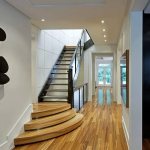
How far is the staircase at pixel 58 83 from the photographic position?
25.7 feet

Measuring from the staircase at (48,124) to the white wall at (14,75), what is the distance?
0.71ft

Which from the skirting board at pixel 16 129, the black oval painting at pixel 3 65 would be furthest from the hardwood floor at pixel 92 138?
the black oval painting at pixel 3 65

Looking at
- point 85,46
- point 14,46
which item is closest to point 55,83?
point 85,46

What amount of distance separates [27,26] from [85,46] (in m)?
6.26

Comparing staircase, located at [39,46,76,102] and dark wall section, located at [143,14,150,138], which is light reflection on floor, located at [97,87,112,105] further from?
dark wall section, located at [143,14,150,138]

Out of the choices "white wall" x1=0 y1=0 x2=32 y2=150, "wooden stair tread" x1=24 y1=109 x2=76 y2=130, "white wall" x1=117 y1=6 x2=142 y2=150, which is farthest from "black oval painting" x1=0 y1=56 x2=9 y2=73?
"white wall" x1=117 y1=6 x2=142 y2=150

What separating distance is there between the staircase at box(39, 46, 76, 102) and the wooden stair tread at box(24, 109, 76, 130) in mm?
1459

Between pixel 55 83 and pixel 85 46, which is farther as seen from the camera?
pixel 85 46

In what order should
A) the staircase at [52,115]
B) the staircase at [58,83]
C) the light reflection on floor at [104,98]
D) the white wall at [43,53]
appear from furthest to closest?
the light reflection on floor at [104,98] < the staircase at [58,83] < the white wall at [43,53] < the staircase at [52,115]

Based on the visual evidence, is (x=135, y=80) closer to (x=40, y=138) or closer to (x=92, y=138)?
(x=92, y=138)

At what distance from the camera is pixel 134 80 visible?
4.03 metres

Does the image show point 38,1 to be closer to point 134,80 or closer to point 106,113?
point 134,80

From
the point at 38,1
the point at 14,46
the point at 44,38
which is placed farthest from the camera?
the point at 44,38

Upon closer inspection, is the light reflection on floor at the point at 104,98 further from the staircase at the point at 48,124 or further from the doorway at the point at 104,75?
the doorway at the point at 104,75
